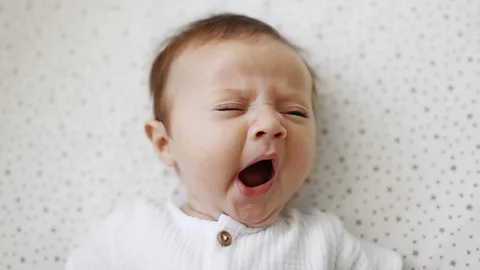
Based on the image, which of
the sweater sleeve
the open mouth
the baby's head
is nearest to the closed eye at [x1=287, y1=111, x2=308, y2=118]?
the baby's head

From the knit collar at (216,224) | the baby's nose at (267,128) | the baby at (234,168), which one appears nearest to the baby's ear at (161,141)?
the baby at (234,168)

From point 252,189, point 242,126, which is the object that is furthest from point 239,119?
point 252,189

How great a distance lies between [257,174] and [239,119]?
105mm

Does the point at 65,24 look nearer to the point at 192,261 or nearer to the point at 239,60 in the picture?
the point at 239,60

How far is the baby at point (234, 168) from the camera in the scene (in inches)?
37.3

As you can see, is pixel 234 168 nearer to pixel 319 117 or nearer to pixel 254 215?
pixel 254 215

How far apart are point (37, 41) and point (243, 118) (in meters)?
0.58

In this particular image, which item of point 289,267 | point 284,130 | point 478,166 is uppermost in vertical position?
point 284,130

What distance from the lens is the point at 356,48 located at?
1.20m

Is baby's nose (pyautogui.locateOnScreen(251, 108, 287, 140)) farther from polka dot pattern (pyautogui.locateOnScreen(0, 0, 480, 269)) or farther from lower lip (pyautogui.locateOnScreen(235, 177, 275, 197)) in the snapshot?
polka dot pattern (pyautogui.locateOnScreen(0, 0, 480, 269))

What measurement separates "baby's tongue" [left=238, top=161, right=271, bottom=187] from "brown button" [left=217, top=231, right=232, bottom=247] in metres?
0.09

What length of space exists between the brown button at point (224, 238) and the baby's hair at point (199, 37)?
23 centimetres

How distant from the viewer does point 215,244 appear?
0.97m

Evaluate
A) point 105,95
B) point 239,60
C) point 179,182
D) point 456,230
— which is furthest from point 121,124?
point 456,230
